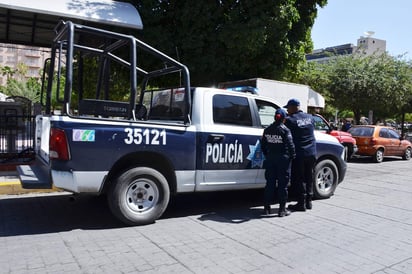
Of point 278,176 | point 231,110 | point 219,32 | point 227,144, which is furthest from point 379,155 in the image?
point 227,144

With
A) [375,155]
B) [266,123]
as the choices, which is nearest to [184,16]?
[266,123]

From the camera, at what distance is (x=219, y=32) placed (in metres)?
10.7

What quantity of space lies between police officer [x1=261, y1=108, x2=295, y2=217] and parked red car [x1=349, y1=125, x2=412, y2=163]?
36.5ft

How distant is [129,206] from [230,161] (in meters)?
1.75

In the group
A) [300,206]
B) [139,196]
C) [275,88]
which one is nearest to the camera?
[139,196]

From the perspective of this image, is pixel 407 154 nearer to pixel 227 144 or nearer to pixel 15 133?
pixel 227 144

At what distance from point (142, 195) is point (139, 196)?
45 millimetres

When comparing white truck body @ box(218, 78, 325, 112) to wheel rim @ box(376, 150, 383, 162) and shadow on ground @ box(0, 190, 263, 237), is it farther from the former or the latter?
wheel rim @ box(376, 150, 383, 162)

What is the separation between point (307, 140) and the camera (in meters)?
6.64

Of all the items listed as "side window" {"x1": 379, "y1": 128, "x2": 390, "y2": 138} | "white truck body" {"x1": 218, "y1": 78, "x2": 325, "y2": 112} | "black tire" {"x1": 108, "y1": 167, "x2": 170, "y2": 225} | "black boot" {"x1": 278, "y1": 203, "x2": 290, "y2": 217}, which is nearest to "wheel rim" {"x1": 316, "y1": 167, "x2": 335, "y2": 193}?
"black boot" {"x1": 278, "y1": 203, "x2": 290, "y2": 217}

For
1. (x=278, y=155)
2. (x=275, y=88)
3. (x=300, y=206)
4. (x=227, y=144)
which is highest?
(x=275, y=88)

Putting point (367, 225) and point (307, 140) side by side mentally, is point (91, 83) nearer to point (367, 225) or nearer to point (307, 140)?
point (307, 140)

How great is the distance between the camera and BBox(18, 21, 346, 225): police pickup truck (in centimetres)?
507

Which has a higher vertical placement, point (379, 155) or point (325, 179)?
point (325, 179)
